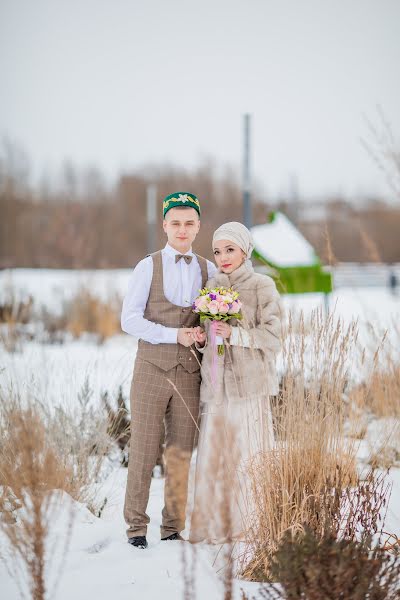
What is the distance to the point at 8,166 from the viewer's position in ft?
122

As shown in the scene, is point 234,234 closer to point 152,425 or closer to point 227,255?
point 227,255

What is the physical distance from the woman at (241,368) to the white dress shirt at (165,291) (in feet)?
0.39

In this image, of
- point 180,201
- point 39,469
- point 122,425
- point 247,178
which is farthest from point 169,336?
point 247,178

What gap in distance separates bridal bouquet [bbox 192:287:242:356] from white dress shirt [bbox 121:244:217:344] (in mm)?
234

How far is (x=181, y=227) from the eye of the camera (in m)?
3.16

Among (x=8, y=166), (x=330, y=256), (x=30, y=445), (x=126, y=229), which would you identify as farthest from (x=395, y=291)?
(x=8, y=166)

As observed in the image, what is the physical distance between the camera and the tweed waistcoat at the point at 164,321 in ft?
9.88

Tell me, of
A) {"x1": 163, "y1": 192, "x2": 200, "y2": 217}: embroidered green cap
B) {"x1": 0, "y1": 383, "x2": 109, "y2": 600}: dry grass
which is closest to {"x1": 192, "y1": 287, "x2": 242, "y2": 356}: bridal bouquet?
{"x1": 163, "y1": 192, "x2": 200, "y2": 217}: embroidered green cap

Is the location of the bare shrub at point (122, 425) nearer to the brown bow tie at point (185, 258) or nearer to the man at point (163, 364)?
the man at point (163, 364)

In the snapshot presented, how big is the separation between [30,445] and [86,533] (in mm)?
1428

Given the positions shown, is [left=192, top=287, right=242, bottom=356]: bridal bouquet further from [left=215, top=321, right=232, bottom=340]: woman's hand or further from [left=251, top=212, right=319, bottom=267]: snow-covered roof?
[left=251, top=212, right=319, bottom=267]: snow-covered roof

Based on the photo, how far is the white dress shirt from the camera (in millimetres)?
2969

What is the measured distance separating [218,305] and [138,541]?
1246 mm

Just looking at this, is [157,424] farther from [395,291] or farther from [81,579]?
[395,291]
